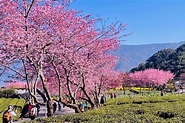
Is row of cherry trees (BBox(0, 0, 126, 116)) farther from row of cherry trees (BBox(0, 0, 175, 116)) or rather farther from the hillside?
the hillside

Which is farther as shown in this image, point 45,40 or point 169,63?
point 169,63

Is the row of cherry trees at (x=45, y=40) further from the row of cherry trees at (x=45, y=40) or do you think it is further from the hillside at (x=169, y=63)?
the hillside at (x=169, y=63)

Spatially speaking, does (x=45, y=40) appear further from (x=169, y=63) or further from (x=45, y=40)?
A: (x=169, y=63)

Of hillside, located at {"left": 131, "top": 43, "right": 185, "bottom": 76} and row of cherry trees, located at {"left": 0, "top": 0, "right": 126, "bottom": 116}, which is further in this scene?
hillside, located at {"left": 131, "top": 43, "right": 185, "bottom": 76}

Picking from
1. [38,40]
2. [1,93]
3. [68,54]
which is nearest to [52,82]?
[68,54]

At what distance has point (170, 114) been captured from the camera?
991 centimetres

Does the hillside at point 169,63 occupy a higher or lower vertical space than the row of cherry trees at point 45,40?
higher

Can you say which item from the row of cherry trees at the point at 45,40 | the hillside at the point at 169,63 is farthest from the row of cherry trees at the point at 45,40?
the hillside at the point at 169,63

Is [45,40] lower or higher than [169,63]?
lower

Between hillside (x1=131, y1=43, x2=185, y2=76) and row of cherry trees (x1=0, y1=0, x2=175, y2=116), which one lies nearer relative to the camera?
row of cherry trees (x1=0, y1=0, x2=175, y2=116)

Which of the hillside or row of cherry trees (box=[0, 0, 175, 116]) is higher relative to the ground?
the hillside

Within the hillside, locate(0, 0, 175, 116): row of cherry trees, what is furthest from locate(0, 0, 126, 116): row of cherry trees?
the hillside

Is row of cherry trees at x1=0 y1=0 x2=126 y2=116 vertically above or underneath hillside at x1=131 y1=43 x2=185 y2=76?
underneath

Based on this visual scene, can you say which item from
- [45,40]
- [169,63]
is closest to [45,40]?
[45,40]
